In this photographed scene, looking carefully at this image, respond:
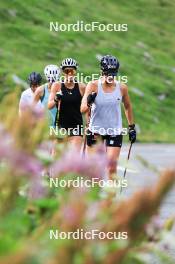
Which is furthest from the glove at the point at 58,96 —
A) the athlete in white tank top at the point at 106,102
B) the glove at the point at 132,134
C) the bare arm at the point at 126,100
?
the glove at the point at 132,134

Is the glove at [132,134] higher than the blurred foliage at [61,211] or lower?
lower

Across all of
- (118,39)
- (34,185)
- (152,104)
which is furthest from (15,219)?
(118,39)

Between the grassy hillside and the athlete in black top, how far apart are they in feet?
95.7

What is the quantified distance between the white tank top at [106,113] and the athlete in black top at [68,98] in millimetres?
642

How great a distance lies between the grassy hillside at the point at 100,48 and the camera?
5269 cm

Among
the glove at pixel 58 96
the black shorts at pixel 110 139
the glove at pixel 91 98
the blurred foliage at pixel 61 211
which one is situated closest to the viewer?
the blurred foliage at pixel 61 211

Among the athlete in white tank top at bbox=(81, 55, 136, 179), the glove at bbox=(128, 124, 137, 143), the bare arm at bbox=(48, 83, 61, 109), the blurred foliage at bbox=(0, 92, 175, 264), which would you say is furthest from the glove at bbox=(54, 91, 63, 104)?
the blurred foliage at bbox=(0, 92, 175, 264)

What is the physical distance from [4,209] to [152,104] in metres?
51.9

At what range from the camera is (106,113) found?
1430 cm

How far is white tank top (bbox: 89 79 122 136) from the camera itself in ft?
46.5

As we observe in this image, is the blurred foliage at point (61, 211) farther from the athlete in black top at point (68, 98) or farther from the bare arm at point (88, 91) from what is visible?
the athlete in black top at point (68, 98)

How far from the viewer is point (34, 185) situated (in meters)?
3.37

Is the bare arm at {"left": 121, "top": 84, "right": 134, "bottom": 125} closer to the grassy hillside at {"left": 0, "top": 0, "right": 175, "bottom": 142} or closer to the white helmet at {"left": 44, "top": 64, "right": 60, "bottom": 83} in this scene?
the white helmet at {"left": 44, "top": 64, "right": 60, "bottom": 83}

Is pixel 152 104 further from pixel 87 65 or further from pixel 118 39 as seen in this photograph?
pixel 118 39
